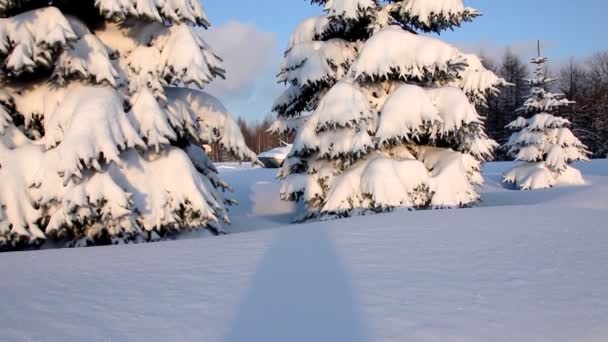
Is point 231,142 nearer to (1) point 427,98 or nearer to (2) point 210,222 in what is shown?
(2) point 210,222

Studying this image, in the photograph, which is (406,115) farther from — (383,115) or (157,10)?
(157,10)

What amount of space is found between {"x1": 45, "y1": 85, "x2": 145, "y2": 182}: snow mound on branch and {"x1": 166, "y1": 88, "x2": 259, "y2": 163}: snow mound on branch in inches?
62.4

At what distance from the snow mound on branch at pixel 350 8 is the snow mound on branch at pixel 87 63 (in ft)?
17.4

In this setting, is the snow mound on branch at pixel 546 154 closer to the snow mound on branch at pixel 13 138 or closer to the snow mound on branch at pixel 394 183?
the snow mound on branch at pixel 394 183

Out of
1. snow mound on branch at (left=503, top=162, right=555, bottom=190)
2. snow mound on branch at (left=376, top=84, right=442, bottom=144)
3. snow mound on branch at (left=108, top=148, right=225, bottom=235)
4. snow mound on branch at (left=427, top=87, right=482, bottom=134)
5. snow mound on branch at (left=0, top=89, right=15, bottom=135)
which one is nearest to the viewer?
snow mound on branch at (left=0, top=89, right=15, bottom=135)

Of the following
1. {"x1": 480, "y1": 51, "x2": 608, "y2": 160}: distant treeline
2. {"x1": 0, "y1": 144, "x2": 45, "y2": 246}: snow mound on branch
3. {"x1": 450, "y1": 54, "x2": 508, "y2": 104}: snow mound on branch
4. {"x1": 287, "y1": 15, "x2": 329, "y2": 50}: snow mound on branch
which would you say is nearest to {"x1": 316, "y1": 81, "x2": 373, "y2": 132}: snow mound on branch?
{"x1": 287, "y1": 15, "x2": 329, "y2": 50}: snow mound on branch

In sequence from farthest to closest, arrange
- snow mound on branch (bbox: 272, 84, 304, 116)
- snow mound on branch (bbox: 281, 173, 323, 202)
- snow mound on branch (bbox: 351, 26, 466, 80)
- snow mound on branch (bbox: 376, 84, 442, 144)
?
snow mound on branch (bbox: 272, 84, 304, 116) < snow mound on branch (bbox: 281, 173, 323, 202) < snow mound on branch (bbox: 351, 26, 466, 80) < snow mound on branch (bbox: 376, 84, 442, 144)

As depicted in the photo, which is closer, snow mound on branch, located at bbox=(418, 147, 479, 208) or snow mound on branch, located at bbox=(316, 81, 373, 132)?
snow mound on branch, located at bbox=(316, 81, 373, 132)

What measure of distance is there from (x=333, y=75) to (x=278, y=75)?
5.17ft

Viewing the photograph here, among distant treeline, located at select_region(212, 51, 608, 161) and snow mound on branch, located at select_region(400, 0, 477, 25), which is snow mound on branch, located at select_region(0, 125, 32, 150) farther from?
distant treeline, located at select_region(212, 51, 608, 161)

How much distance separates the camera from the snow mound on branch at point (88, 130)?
6.34m

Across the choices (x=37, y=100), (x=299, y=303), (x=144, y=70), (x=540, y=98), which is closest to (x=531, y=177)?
(x=540, y=98)

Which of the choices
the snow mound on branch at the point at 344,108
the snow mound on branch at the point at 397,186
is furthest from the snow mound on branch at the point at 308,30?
the snow mound on branch at the point at 397,186

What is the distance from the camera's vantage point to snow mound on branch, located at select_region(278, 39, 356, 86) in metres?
11.4
